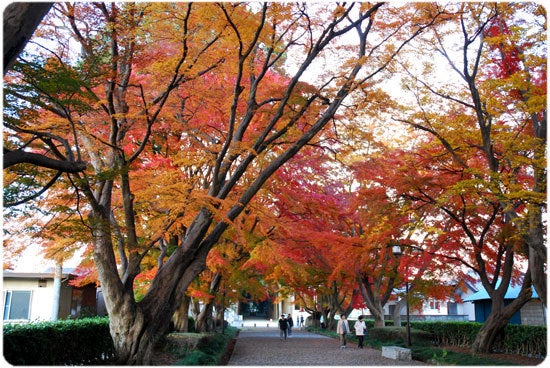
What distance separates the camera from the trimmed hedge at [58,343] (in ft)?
27.4

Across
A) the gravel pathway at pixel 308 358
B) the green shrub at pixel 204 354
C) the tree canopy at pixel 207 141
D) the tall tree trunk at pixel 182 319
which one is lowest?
the gravel pathway at pixel 308 358

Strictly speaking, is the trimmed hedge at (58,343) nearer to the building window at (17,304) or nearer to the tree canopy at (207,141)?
the tree canopy at (207,141)

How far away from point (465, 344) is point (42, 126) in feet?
60.5

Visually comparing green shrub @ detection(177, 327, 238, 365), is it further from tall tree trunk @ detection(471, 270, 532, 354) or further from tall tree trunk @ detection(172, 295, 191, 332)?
tall tree trunk @ detection(471, 270, 532, 354)

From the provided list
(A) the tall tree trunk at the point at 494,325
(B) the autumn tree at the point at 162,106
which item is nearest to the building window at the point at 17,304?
(B) the autumn tree at the point at 162,106

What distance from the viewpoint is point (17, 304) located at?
21.2 meters

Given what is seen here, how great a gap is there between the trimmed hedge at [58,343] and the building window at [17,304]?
35.5ft

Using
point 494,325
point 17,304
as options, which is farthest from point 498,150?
point 17,304

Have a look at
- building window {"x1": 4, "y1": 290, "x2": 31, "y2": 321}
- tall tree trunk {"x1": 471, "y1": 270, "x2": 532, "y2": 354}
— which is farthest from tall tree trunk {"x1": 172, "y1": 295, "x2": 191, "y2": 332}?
tall tree trunk {"x1": 471, "y1": 270, "x2": 532, "y2": 354}

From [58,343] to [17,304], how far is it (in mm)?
13416

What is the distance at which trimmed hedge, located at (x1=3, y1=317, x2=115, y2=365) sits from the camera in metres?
8.35

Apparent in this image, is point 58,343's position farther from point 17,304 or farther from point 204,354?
point 17,304

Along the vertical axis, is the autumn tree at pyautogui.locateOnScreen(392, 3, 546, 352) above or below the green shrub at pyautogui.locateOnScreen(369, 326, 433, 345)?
above

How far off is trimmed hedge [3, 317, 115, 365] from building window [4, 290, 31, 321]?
Answer: 35.5ft
